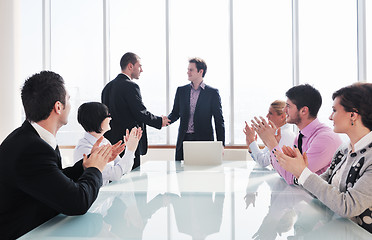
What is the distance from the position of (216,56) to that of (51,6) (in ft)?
9.48

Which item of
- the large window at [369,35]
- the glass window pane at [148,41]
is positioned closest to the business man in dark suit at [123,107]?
the glass window pane at [148,41]

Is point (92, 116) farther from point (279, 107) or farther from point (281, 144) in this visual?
point (279, 107)

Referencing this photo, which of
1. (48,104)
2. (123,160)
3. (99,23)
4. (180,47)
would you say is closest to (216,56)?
(180,47)

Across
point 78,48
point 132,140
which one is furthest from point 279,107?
point 78,48

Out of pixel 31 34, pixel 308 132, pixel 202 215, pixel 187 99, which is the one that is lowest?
pixel 202 215

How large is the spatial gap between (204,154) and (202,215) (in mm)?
1775

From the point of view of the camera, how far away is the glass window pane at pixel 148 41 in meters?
5.51

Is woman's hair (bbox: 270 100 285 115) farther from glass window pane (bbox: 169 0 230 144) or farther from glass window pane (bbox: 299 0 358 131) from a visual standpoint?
glass window pane (bbox: 299 0 358 131)

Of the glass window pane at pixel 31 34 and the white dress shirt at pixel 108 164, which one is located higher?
the glass window pane at pixel 31 34

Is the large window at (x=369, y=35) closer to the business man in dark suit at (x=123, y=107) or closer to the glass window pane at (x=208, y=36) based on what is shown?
the glass window pane at (x=208, y=36)

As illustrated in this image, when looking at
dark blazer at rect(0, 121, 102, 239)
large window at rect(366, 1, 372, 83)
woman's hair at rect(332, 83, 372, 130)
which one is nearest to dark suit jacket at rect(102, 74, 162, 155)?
dark blazer at rect(0, 121, 102, 239)

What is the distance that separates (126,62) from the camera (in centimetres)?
375

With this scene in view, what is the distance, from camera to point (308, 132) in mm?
2328

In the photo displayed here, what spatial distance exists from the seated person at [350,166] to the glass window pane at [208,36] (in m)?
3.87
